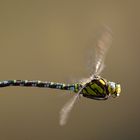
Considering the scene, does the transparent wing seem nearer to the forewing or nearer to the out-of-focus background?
the forewing

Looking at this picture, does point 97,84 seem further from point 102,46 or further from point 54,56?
point 54,56

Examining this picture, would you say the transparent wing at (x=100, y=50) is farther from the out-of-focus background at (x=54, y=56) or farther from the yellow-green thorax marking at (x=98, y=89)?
the out-of-focus background at (x=54, y=56)

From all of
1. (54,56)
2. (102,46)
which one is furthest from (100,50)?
(54,56)

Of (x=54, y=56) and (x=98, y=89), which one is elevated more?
(x=54, y=56)

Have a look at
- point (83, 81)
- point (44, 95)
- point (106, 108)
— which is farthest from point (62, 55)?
point (83, 81)

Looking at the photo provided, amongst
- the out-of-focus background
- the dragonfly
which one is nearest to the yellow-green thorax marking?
the dragonfly
